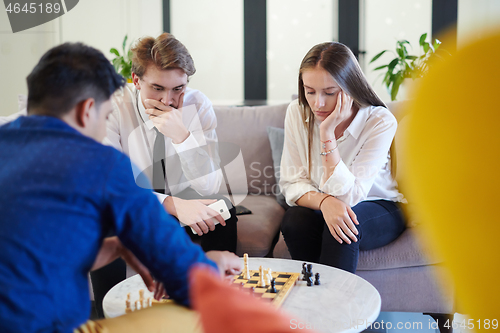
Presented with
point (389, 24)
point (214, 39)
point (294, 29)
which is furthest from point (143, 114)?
point (389, 24)

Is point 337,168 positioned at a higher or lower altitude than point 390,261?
higher

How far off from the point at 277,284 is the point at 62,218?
0.79m

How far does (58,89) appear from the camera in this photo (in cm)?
77

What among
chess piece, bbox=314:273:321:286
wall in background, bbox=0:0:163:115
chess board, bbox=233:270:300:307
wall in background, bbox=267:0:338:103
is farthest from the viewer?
wall in background, bbox=267:0:338:103

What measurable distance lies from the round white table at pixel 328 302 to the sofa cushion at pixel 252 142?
1.01 metres

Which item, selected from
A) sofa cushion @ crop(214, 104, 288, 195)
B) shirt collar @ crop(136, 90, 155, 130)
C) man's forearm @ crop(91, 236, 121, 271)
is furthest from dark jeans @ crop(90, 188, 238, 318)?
man's forearm @ crop(91, 236, 121, 271)

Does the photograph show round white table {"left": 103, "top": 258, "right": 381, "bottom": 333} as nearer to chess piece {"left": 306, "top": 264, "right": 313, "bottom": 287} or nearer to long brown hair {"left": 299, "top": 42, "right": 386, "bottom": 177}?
chess piece {"left": 306, "top": 264, "right": 313, "bottom": 287}

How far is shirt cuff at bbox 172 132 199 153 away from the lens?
6.07 feet

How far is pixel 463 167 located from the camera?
23cm

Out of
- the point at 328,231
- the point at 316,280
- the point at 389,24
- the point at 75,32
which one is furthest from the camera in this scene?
the point at 389,24

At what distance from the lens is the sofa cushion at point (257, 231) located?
73.4 inches

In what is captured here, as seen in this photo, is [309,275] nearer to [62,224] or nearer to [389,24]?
[62,224]

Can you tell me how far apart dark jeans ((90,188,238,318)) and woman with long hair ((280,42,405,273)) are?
23 cm

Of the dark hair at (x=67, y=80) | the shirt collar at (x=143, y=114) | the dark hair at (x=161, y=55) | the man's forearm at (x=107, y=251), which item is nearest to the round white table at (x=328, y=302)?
the man's forearm at (x=107, y=251)
